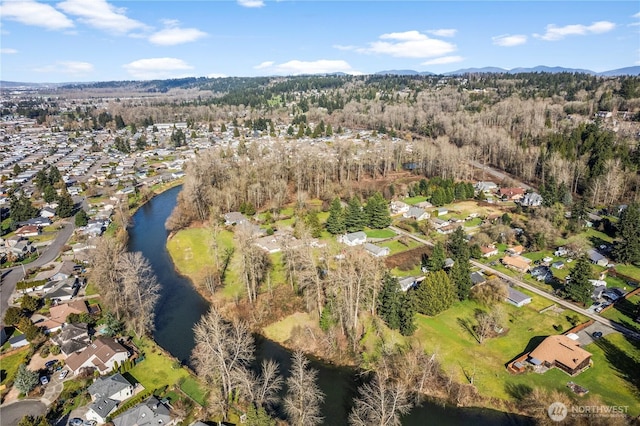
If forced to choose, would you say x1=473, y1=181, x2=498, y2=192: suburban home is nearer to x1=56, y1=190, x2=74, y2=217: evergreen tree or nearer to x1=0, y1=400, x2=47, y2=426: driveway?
x1=0, y1=400, x2=47, y2=426: driveway

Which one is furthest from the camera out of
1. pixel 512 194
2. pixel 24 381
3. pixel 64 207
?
pixel 512 194

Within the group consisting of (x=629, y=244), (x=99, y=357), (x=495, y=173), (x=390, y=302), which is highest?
(x=495, y=173)

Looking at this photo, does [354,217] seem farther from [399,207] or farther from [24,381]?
[24,381]

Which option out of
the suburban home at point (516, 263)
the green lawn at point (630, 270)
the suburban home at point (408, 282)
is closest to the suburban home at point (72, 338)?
the suburban home at point (408, 282)

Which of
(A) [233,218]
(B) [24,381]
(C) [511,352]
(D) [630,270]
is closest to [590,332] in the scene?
(C) [511,352]

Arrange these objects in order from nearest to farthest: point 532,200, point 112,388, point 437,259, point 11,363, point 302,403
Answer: point 302,403 < point 112,388 < point 11,363 < point 437,259 < point 532,200

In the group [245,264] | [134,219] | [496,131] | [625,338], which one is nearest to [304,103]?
[496,131]

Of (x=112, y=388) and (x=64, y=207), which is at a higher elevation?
(x=64, y=207)

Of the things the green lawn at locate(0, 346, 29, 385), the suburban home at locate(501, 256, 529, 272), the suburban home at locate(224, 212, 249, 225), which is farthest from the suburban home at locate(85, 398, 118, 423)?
the suburban home at locate(501, 256, 529, 272)
